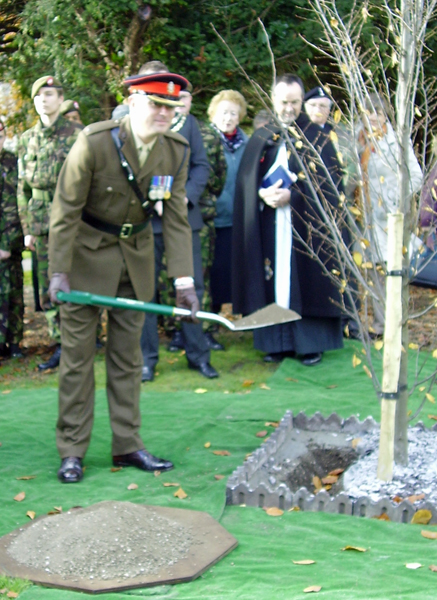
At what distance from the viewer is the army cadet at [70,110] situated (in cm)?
743

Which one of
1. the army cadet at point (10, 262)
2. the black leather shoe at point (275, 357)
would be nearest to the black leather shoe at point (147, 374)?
the black leather shoe at point (275, 357)

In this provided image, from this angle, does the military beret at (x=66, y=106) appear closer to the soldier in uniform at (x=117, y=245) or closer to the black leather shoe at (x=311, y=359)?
the soldier in uniform at (x=117, y=245)

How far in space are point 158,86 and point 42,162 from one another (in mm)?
2827

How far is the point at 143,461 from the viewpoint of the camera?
501cm

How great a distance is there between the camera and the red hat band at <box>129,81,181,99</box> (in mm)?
4465

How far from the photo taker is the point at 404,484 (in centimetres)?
450

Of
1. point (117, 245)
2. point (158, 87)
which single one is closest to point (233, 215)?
point (117, 245)

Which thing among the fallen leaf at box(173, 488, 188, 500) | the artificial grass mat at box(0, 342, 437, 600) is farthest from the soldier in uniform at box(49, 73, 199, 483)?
the fallen leaf at box(173, 488, 188, 500)

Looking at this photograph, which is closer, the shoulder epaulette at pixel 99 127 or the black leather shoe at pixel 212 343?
the shoulder epaulette at pixel 99 127

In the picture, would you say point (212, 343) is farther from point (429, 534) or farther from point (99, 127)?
point (429, 534)

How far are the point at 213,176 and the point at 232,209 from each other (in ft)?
1.61

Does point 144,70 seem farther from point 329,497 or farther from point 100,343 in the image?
point 100,343

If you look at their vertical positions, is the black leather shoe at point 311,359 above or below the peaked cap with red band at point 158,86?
below

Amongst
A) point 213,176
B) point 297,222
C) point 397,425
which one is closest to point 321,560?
point 397,425
